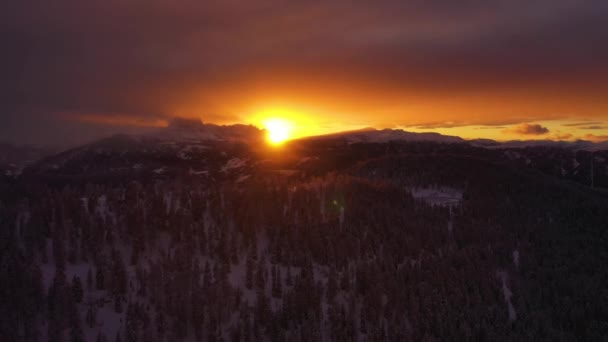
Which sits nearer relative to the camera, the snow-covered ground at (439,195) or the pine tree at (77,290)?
the pine tree at (77,290)

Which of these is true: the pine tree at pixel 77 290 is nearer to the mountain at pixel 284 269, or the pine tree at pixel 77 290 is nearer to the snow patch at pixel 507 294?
the mountain at pixel 284 269

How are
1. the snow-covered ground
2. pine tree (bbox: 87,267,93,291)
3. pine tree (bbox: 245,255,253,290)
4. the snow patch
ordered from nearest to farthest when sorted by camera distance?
pine tree (bbox: 87,267,93,291) → pine tree (bbox: 245,255,253,290) → the snow patch → the snow-covered ground

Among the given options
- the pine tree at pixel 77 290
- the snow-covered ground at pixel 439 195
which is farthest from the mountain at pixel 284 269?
the snow-covered ground at pixel 439 195

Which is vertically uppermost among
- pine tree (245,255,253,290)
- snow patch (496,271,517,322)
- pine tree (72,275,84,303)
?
pine tree (72,275,84,303)

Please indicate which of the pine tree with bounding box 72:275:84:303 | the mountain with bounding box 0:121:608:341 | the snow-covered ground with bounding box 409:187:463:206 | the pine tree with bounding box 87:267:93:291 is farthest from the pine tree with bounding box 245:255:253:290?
the snow-covered ground with bounding box 409:187:463:206

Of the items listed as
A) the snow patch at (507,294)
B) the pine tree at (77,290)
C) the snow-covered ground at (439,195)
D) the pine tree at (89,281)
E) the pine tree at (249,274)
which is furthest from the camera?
the snow-covered ground at (439,195)

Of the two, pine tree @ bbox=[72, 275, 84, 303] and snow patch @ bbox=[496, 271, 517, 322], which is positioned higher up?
pine tree @ bbox=[72, 275, 84, 303]

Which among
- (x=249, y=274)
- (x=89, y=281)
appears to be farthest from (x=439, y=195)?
(x=89, y=281)

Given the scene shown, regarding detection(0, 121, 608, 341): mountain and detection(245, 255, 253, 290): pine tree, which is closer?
detection(0, 121, 608, 341): mountain

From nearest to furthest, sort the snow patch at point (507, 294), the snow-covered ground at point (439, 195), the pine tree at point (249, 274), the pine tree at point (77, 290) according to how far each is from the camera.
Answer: the pine tree at point (77, 290) < the pine tree at point (249, 274) < the snow patch at point (507, 294) < the snow-covered ground at point (439, 195)

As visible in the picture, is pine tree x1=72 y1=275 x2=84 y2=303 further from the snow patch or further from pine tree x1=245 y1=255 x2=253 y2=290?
the snow patch

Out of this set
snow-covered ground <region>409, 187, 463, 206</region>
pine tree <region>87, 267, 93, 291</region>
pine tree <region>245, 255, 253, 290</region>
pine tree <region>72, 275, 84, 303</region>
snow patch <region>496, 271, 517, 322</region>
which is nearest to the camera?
pine tree <region>72, 275, 84, 303</region>

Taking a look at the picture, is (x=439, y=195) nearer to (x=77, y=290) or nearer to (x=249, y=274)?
(x=249, y=274)
